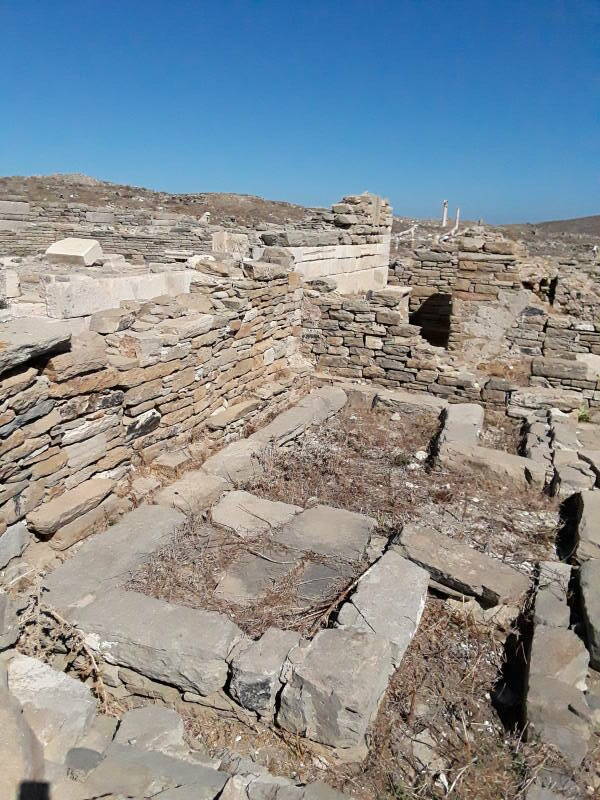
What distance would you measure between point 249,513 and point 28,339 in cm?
199

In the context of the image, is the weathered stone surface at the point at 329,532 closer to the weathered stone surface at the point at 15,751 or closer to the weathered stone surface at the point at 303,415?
the weathered stone surface at the point at 303,415

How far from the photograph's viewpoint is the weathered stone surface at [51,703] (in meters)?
2.34

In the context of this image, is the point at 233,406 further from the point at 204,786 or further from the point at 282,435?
the point at 204,786

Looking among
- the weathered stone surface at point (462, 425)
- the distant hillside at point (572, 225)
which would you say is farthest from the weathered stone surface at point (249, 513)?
the distant hillside at point (572, 225)

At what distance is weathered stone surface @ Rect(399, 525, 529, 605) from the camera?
3398 millimetres

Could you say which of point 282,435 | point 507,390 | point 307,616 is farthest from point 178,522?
point 507,390

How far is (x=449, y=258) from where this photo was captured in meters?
12.0

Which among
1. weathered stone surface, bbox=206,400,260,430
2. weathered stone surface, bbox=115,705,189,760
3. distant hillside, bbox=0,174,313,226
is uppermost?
distant hillside, bbox=0,174,313,226

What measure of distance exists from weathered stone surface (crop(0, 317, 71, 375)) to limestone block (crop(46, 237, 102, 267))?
2.07 m

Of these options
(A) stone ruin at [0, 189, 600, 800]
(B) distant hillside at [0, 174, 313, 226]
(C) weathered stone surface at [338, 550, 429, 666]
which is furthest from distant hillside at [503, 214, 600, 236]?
(C) weathered stone surface at [338, 550, 429, 666]

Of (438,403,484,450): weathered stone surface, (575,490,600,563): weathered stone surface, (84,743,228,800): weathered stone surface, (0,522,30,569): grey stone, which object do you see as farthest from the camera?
(438,403,484,450): weathered stone surface

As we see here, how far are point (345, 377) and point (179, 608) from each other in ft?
16.4

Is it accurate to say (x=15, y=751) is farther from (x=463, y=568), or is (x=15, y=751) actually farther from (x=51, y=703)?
(x=463, y=568)

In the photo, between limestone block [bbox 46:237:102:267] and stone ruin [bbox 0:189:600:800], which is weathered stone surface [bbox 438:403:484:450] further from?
limestone block [bbox 46:237:102:267]
